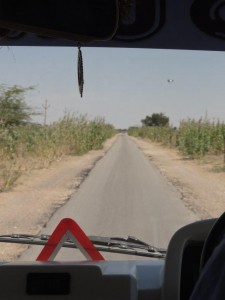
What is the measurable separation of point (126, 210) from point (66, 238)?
23.1ft

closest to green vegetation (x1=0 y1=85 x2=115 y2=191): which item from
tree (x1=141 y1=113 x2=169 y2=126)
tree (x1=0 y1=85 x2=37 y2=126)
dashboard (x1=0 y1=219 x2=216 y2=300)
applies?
tree (x1=0 y1=85 x2=37 y2=126)

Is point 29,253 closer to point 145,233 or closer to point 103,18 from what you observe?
point 145,233

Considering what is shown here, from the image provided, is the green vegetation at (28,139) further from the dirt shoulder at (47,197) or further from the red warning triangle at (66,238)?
the red warning triangle at (66,238)

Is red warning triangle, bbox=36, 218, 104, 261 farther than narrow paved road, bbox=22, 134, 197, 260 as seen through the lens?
No

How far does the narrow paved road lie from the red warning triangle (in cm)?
248

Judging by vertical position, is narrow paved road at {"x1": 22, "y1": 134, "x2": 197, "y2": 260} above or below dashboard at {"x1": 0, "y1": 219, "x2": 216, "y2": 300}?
below

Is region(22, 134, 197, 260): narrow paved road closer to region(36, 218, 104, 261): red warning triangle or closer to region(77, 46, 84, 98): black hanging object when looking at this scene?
region(36, 218, 104, 261): red warning triangle

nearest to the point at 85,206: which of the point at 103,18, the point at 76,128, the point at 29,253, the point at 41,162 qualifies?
the point at 29,253

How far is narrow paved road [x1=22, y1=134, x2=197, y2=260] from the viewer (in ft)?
23.8

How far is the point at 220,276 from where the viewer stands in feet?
2.91

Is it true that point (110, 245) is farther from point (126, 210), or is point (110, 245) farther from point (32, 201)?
point (32, 201)

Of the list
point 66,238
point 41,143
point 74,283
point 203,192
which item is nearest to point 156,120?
point 41,143

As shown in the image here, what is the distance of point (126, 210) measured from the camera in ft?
31.2

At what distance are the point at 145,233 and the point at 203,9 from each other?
491 cm
